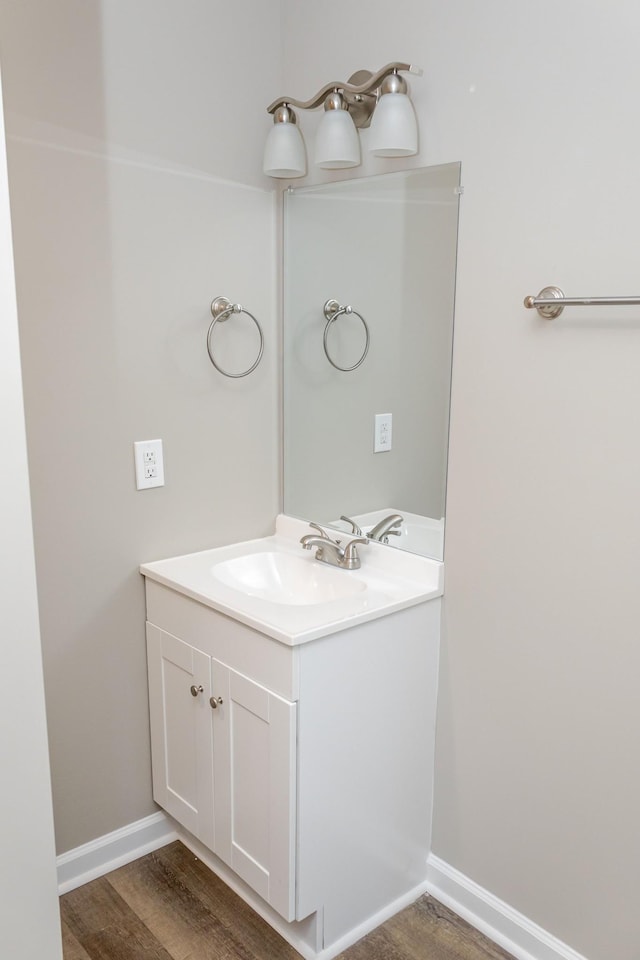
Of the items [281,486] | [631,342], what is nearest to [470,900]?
[281,486]

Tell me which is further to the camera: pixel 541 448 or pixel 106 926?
pixel 106 926

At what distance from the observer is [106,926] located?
74.9 inches

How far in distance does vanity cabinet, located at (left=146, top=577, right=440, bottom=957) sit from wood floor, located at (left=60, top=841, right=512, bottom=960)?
0.15 feet

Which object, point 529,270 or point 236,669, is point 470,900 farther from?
point 529,270

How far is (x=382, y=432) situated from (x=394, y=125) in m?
0.75

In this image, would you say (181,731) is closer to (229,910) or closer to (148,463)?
(229,910)

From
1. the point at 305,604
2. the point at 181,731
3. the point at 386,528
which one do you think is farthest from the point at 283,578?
the point at 181,731

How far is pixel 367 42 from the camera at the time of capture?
189 cm

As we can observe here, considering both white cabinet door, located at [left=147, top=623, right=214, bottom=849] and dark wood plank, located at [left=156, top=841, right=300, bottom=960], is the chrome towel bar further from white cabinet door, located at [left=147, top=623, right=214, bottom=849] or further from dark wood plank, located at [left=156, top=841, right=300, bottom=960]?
dark wood plank, located at [left=156, top=841, right=300, bottom=960]

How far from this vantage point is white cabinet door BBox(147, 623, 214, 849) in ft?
6.37

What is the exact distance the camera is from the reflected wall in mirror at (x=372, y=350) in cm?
185

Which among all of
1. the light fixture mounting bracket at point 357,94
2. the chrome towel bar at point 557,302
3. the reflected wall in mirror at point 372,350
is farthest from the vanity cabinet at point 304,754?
the light fixture mounting bracket at point 357,94

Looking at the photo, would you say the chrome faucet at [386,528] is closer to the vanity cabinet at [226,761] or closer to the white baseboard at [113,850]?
the vanity cabinet at [226,761]

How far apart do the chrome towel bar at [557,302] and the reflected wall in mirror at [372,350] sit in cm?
25
